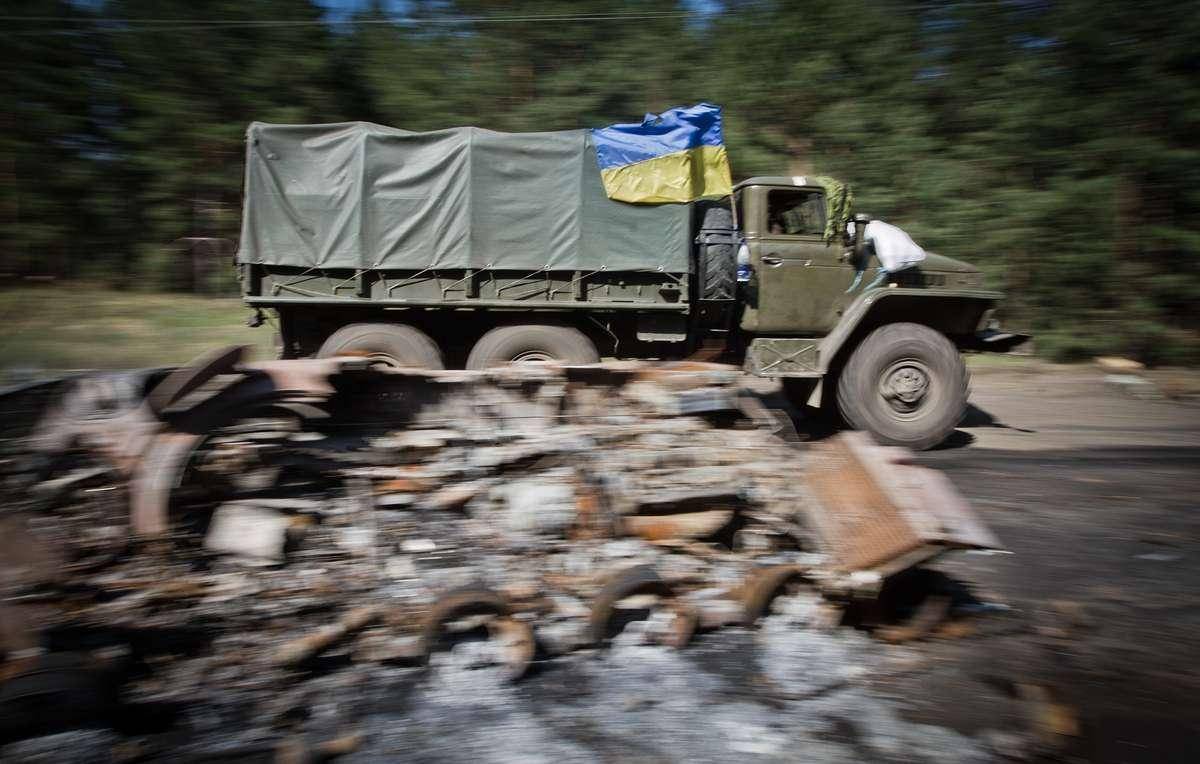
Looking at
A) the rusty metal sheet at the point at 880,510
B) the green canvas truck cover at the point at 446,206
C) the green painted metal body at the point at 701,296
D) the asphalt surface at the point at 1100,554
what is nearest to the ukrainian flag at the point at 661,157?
the green canvas truck cover at the point at 446,206

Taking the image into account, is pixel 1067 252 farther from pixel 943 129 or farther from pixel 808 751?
pixel 808 751

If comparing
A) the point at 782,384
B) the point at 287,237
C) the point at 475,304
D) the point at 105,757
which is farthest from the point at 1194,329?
the point at 105,757

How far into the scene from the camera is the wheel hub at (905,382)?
6.91 meters

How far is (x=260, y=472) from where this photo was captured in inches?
151

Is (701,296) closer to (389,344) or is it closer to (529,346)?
(529,346)

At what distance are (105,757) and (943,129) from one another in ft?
45.5

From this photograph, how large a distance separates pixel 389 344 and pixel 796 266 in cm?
402

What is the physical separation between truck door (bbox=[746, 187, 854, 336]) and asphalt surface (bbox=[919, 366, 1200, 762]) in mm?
1756

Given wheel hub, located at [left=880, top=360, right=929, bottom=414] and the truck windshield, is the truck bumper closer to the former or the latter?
wheel hub, located at [left=880, top=360, right=929, bottom=414]

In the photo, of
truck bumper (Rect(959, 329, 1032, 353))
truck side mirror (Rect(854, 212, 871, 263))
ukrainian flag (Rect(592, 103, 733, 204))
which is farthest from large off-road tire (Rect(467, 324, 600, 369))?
truck bumper (Rect(959, 329, 1032, 353))

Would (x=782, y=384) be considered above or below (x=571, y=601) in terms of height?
above

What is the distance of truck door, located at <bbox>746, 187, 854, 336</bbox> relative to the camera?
7.04 m

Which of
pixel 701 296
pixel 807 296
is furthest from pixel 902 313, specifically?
pixel 701 296

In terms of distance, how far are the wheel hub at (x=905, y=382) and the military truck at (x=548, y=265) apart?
15 mm
